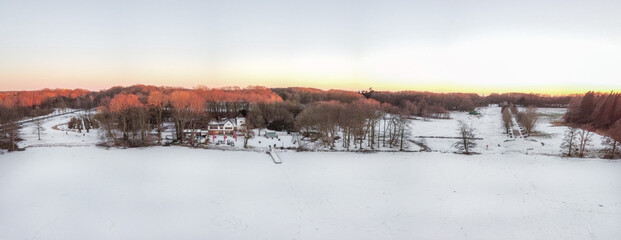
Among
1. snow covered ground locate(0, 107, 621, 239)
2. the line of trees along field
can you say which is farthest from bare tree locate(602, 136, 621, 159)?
snow covered ground locate(0, 107, 621, 239)

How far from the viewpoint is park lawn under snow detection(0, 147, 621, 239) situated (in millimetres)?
11828

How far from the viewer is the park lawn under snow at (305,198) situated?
11.8m

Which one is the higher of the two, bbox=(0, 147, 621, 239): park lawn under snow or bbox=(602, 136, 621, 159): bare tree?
bbox=(602, 136, 621, 159): bare tree

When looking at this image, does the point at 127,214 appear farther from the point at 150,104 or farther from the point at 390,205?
the point at 150,104

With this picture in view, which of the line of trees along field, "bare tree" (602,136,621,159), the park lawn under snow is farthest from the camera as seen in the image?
the line of trees along field

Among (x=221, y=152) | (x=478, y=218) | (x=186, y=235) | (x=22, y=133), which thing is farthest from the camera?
(x=22, y=133)

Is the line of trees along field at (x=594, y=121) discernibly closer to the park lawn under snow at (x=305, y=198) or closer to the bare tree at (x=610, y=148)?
the bare tree at (x=610, y=148)

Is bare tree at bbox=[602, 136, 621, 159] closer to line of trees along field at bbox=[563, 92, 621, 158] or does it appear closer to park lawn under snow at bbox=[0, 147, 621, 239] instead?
line of trees along field at bbox=[563, 92, 621, 158]

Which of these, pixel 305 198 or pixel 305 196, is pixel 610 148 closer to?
pixel 305 196

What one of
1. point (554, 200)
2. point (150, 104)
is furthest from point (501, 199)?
point (150, 104)

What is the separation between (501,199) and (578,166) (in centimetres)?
1157

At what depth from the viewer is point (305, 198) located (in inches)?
595

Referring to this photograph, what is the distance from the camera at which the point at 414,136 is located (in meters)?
35.5

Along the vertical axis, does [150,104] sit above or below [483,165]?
above
